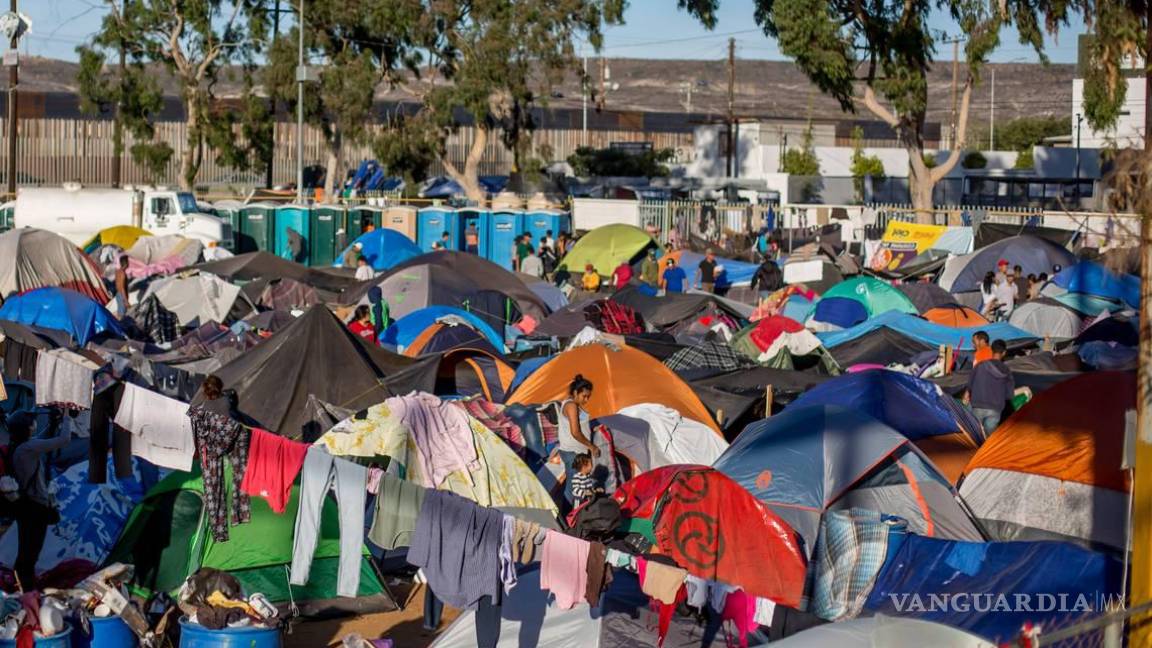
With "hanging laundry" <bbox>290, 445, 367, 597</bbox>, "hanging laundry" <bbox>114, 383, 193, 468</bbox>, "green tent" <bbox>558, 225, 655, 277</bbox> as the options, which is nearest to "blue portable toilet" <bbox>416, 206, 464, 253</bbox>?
"green tent" <bbox>558, 225, 655, 277</bbox>

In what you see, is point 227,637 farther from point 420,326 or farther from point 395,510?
point 420,326

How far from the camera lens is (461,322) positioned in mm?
19969

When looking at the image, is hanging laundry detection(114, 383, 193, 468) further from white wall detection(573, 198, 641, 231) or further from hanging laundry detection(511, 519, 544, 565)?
white wall detection(573, 198, 641, 231)

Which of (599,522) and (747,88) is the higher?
(747,88)

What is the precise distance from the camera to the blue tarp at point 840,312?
73.2 ft

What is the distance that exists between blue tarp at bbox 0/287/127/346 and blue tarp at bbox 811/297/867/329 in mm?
9546

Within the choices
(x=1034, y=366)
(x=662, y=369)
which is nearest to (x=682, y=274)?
(x=1034, y=366)

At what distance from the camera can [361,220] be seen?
37.4m

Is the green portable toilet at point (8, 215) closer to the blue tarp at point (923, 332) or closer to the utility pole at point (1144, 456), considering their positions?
the blue tarp at point (923, 332)

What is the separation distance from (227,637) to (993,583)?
4.39 meters

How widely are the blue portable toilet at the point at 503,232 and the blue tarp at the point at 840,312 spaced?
14.3 meters

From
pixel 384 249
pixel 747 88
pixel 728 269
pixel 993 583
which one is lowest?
pixel 993 583

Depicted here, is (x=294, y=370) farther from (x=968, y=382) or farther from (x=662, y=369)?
(x=968, y=382)

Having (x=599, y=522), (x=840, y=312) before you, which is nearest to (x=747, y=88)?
(x=840, y=312)
